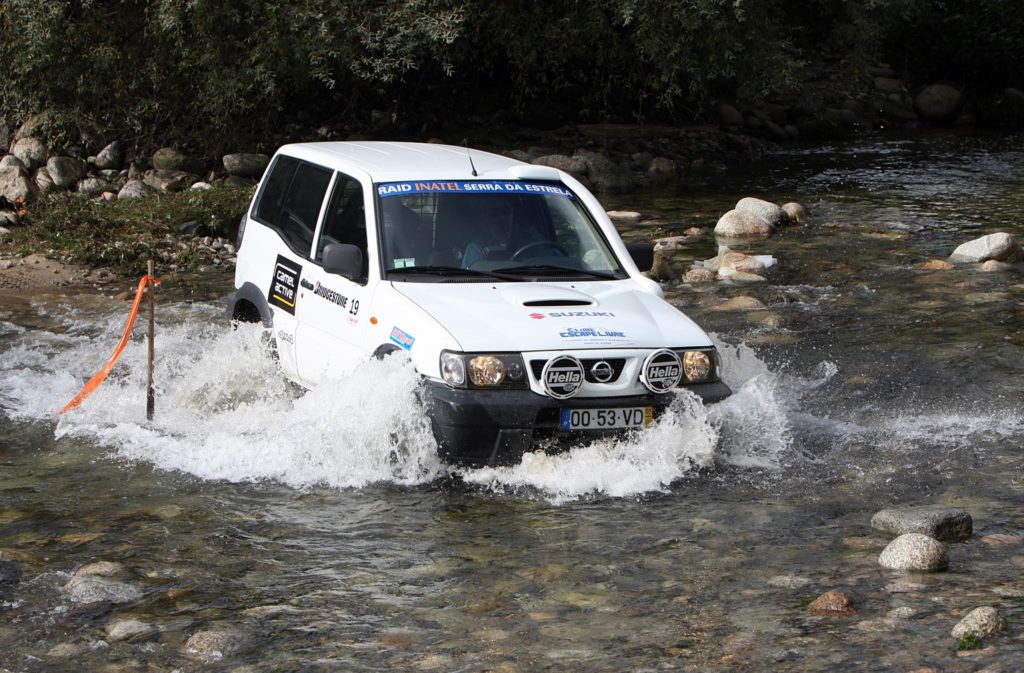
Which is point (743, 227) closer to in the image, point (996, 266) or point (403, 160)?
point (996, 266)

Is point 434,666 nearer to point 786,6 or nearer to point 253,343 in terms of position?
point 253,343

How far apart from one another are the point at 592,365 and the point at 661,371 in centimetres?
42

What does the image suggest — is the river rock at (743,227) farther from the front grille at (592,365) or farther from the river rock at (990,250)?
the front grille at (592,365)

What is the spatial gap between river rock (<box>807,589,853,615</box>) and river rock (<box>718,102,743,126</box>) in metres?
24.0

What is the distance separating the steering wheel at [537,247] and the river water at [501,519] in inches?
50.8

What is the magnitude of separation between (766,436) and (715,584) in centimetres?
219

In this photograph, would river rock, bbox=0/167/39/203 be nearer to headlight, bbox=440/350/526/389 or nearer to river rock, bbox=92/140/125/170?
river rock, bbox=92/140/125/170

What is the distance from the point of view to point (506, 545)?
627 cm

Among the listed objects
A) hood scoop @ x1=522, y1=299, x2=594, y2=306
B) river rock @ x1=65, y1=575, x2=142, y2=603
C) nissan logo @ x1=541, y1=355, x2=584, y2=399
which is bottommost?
river rock @ x1=65, y1=575, x2=142, y2=603

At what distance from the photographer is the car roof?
810cm

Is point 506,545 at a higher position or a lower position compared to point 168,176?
lower

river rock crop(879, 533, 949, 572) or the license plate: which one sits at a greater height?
the license plate

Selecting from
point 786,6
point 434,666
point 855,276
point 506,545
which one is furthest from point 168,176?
point 434,666

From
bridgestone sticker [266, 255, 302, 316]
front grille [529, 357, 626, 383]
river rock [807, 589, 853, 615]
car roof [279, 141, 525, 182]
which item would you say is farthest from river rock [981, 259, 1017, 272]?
river rock [807, 589, 853, 615]
